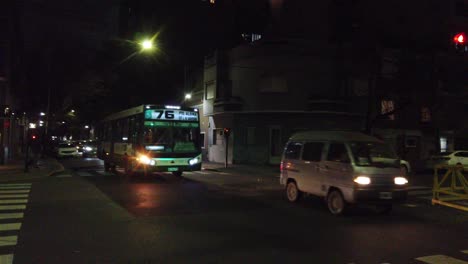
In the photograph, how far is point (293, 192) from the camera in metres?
13.4

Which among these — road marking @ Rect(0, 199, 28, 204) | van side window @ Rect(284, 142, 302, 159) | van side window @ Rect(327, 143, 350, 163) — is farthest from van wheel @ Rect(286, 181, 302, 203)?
road marking @ Rect(0, 199, 28, 204)

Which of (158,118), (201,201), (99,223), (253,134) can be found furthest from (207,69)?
(99,223)

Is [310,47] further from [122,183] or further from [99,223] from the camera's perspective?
[99,223]

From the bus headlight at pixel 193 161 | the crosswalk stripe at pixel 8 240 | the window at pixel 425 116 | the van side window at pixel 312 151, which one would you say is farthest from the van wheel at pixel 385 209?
the window at pixel 425 116

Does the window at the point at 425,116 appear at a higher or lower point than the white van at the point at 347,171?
higher

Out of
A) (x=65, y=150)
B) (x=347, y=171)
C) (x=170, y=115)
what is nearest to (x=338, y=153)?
(x=347, y=171)

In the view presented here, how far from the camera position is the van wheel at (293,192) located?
13.3 meters

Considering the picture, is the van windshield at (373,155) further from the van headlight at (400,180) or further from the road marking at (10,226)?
the road marking at (10,226)

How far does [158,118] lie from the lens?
18.7m

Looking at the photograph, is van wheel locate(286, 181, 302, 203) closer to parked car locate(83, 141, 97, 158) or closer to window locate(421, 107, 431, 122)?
window locate(421, 107, 431, 122)

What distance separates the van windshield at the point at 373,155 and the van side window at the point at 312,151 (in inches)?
40.8

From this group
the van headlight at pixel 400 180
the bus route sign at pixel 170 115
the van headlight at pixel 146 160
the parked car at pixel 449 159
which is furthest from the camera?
the parked car at pixel 449 159

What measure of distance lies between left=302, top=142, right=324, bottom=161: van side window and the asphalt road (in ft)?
4.47

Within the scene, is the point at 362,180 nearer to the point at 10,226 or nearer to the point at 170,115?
the point at 10,226
